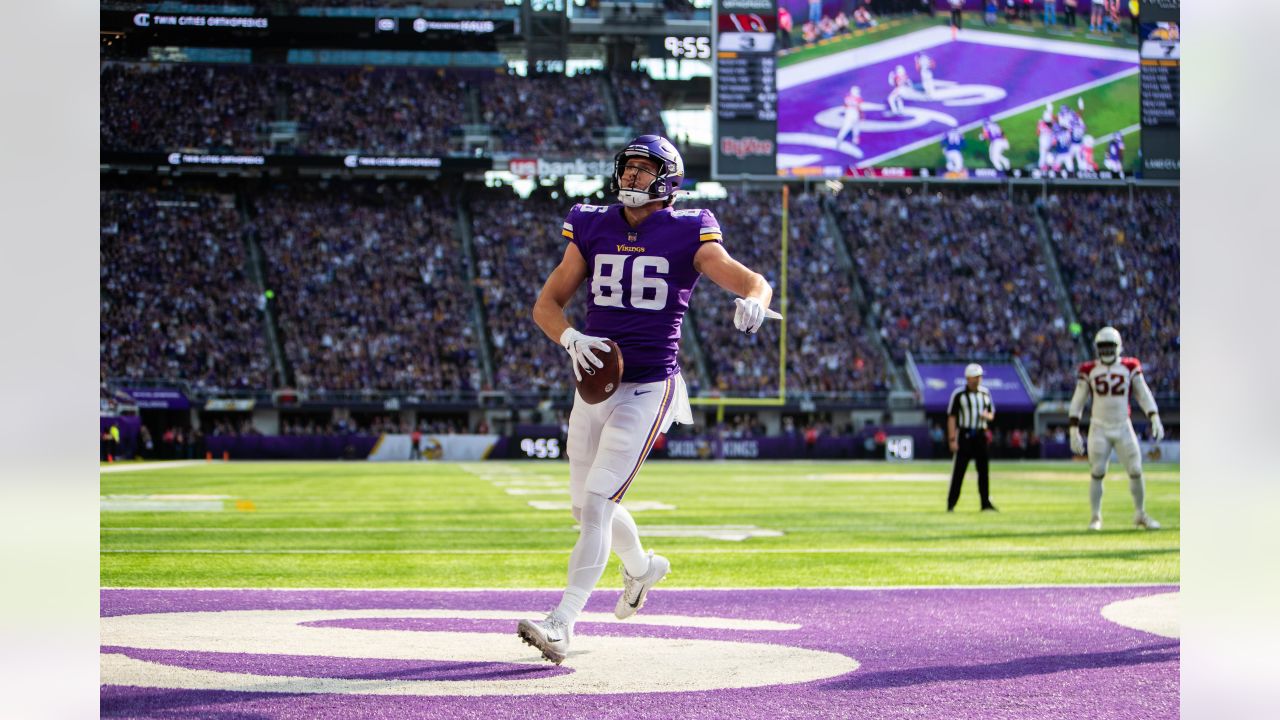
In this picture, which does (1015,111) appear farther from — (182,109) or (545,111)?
(182,109)

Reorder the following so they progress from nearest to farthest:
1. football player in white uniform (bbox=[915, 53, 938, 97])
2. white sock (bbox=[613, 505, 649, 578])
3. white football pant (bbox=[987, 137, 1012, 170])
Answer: white sock (bbox=[613, 505, 649, 578])
football player in white uniform (bbox=[915, 53, 938, 97])
white football pant (bbox=[987, 137, 1012, 170])

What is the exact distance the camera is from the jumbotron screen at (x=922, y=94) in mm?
31516

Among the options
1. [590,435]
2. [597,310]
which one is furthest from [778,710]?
[597,310]

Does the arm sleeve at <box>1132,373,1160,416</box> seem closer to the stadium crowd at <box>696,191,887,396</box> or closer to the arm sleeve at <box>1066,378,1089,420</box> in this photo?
the arm sleeve at <box>1066,378,1089,420</box>

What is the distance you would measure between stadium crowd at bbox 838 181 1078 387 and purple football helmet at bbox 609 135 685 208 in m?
34.1

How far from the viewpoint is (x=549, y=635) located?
17.1 ft

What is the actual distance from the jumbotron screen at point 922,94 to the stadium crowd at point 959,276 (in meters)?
7.99

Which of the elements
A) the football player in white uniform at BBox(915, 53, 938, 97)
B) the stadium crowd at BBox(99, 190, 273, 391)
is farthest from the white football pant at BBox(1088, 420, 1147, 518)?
the stadium crowd at BBox(99, 190, 273, 391)

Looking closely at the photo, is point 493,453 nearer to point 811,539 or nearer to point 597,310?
point 811,539

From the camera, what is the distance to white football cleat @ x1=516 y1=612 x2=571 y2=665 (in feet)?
16.9

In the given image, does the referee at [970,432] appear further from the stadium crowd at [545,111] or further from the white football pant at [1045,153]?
the stadium crowd at [545,111]

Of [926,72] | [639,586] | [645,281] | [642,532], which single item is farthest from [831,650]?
[926,72]
